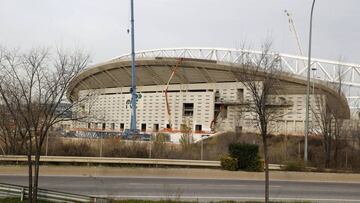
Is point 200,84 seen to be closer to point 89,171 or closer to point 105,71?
point 105,71

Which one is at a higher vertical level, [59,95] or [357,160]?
[59,95]

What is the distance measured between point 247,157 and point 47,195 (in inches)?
631

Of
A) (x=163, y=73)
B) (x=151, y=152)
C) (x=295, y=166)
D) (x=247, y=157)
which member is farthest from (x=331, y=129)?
(x=163, y=73)

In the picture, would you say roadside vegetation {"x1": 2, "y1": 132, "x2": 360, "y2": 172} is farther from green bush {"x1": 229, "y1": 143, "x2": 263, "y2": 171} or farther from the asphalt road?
the asphalt road

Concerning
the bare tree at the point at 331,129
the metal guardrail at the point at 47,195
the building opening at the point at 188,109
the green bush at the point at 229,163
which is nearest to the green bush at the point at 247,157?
the green bush at the point at 229,163

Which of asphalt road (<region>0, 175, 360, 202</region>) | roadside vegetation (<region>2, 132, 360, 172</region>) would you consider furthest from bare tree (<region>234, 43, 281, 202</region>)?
roadside vegetation (<region>2, 132, 360, 172</region>)

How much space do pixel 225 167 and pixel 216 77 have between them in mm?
63470

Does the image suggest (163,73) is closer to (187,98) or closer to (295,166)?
(187,98)

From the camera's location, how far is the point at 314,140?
47.5m

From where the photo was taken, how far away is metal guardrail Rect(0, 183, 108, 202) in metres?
11.4

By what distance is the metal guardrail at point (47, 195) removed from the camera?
11391 millimetres

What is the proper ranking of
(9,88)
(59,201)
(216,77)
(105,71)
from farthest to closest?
(105,71) → (216,77) → (9,88) → (59,201)

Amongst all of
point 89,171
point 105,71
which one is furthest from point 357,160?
point 105,71

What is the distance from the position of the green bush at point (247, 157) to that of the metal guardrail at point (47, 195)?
15723mm
